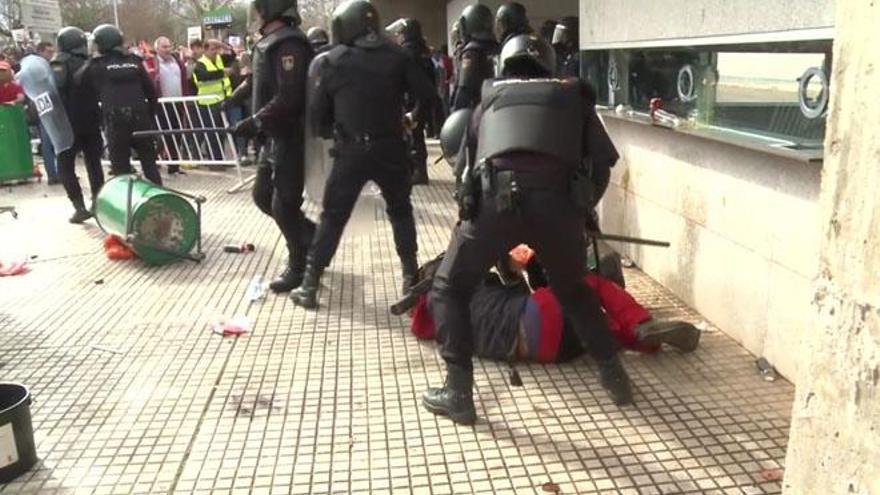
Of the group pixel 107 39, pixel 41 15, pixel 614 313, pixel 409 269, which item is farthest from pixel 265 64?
pixel 41 15

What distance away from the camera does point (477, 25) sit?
6.71 metres

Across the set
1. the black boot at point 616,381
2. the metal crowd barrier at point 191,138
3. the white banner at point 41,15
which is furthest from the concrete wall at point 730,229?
the white banner at point 41,15

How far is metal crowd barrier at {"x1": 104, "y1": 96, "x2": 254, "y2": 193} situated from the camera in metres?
10.6

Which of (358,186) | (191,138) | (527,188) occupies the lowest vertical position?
(191,138)

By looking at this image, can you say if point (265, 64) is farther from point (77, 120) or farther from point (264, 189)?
point (77, 120)

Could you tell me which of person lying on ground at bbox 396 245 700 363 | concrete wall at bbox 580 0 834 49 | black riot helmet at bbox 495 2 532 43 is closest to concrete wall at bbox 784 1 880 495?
concrete wall at bbox 580 0 834 49

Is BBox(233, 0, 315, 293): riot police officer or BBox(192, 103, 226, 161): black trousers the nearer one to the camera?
BBox(233, 0, 315, 293): riot police officer

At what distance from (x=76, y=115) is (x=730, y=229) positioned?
20.1 ft

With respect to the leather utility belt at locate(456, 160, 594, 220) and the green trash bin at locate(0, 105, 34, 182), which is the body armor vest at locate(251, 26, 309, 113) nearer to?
the leather utility belt at locate(456, 160, 594, 220)

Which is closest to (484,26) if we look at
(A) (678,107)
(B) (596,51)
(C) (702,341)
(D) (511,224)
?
(B) (596,51)

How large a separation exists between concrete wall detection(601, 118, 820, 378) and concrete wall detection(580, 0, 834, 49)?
594 millimetres

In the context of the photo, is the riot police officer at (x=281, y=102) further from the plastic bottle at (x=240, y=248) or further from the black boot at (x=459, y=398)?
the black boot at (x=459, y=398)

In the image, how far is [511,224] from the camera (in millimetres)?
3129

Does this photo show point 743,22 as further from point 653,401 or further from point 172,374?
point 172,374
